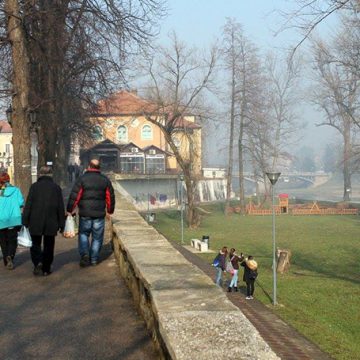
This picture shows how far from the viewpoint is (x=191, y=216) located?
4462 centimetres

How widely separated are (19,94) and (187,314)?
1208cm

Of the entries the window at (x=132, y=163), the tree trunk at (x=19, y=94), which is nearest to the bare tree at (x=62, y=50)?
the tree trunk at (x=19, y=94)

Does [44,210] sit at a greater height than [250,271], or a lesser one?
greater

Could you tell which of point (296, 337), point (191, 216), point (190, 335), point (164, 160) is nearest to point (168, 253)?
point (190, 335)

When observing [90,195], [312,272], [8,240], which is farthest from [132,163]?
[90,195]

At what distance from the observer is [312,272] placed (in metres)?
23.6

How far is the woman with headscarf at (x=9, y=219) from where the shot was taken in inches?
362

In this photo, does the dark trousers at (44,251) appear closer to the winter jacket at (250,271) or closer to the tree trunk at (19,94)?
the tree trunk at (19,94)

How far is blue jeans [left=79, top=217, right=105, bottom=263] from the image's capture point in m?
8.77

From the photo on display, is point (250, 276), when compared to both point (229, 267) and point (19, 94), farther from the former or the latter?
point (19, 94)

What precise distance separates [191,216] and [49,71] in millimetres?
24881

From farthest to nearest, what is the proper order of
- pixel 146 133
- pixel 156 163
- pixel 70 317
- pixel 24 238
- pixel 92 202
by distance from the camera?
1. pixel 146 133
2. pixel 156 163
3. pixel 24 238
4. pixel 92 202
5. pixel 70 317

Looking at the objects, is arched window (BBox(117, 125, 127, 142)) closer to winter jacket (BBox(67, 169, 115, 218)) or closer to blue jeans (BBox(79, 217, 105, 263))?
blue jeans (BBox(79, 217, 105, 263))

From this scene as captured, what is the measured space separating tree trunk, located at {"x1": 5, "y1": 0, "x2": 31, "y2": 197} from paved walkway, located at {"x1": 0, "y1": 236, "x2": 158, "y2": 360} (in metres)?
6.45
